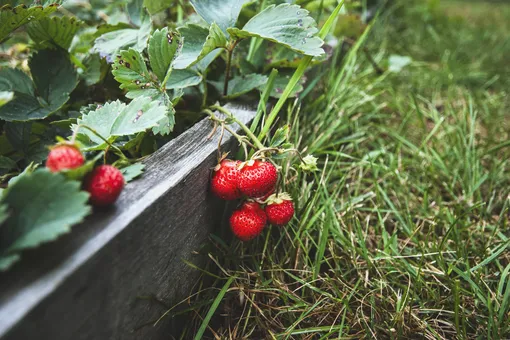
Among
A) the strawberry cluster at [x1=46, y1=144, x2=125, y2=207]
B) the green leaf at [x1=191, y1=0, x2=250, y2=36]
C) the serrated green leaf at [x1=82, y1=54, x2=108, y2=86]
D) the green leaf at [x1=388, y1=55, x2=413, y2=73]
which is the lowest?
the green leaf at [x1=388, y1=55, x2=413, y2=73]

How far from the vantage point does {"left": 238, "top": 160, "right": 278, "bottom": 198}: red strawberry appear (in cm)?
81

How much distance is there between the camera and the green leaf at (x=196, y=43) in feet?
2.88

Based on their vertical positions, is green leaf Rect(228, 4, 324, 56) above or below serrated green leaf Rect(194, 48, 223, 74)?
above

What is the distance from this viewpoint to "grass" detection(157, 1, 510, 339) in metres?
0.89

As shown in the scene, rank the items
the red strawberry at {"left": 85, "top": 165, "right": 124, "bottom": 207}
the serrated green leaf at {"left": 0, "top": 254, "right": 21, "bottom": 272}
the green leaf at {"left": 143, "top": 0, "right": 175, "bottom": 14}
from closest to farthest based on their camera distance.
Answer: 1. the serrated green leaf at {"left": 0, "top": 254, "right": 21, "bottom": 272}
2. the red strawberry at {"left": 85, "top": 165, "right": 124, "bottom": 207}
3. the green leaf at {"left": 143, "top": 0, "right": 175, "bottom": 14}

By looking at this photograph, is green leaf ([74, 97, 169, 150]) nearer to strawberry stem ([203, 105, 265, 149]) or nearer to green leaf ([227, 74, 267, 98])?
strawberry stem ([203, 105, 265, 149])

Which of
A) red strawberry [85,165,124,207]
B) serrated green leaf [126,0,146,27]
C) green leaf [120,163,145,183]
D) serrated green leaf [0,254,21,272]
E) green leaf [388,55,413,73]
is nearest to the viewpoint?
serrated green leaf [0,254,21,272]

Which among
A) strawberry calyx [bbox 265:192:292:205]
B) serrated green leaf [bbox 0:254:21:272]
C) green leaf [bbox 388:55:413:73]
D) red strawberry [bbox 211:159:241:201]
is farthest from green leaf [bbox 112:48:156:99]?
green leaf [bbox 388:55:413:73]

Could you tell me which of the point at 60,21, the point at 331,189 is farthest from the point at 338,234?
the point at 60,21

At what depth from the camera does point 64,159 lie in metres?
0.57

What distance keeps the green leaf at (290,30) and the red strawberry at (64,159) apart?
471 mm

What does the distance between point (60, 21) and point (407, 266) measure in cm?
103

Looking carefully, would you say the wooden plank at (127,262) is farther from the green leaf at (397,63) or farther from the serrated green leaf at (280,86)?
the green leaf at (397,63)

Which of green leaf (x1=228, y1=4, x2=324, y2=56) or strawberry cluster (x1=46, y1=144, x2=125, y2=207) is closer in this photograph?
strawberry cluster (x1=46, y1=144, x2=125, y2=207)
